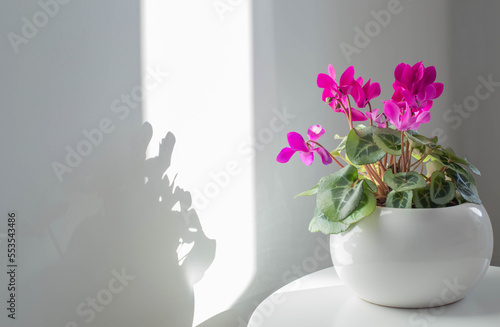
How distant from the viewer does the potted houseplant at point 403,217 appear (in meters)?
0.81

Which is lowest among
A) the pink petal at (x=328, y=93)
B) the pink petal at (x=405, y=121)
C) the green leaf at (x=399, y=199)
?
the green leaf at (x=399, y=199)

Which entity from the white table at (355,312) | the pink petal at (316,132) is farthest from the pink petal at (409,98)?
the white table at (355,312)

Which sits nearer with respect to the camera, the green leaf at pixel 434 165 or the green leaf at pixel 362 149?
the green leaf at pixel 362 149

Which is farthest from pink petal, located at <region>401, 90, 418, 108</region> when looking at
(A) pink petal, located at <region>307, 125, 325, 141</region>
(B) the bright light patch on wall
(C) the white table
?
(B) the bright light patch on wall

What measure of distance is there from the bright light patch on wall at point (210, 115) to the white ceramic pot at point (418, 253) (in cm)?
44

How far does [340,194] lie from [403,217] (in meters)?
0.13

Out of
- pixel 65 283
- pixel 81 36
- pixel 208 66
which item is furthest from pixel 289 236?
pixel 81 36

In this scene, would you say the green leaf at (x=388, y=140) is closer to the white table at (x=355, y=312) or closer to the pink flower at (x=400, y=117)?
the pink flower at (x=400, y=117)

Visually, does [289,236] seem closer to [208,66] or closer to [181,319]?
[181,319]

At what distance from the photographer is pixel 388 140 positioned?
86 cm

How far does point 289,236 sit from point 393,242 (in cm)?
60

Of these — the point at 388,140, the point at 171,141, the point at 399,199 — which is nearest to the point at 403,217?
the point at 399,199

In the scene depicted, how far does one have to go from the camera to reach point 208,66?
115cm

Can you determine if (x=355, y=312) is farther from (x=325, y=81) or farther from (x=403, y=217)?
(x=325, y=81)
